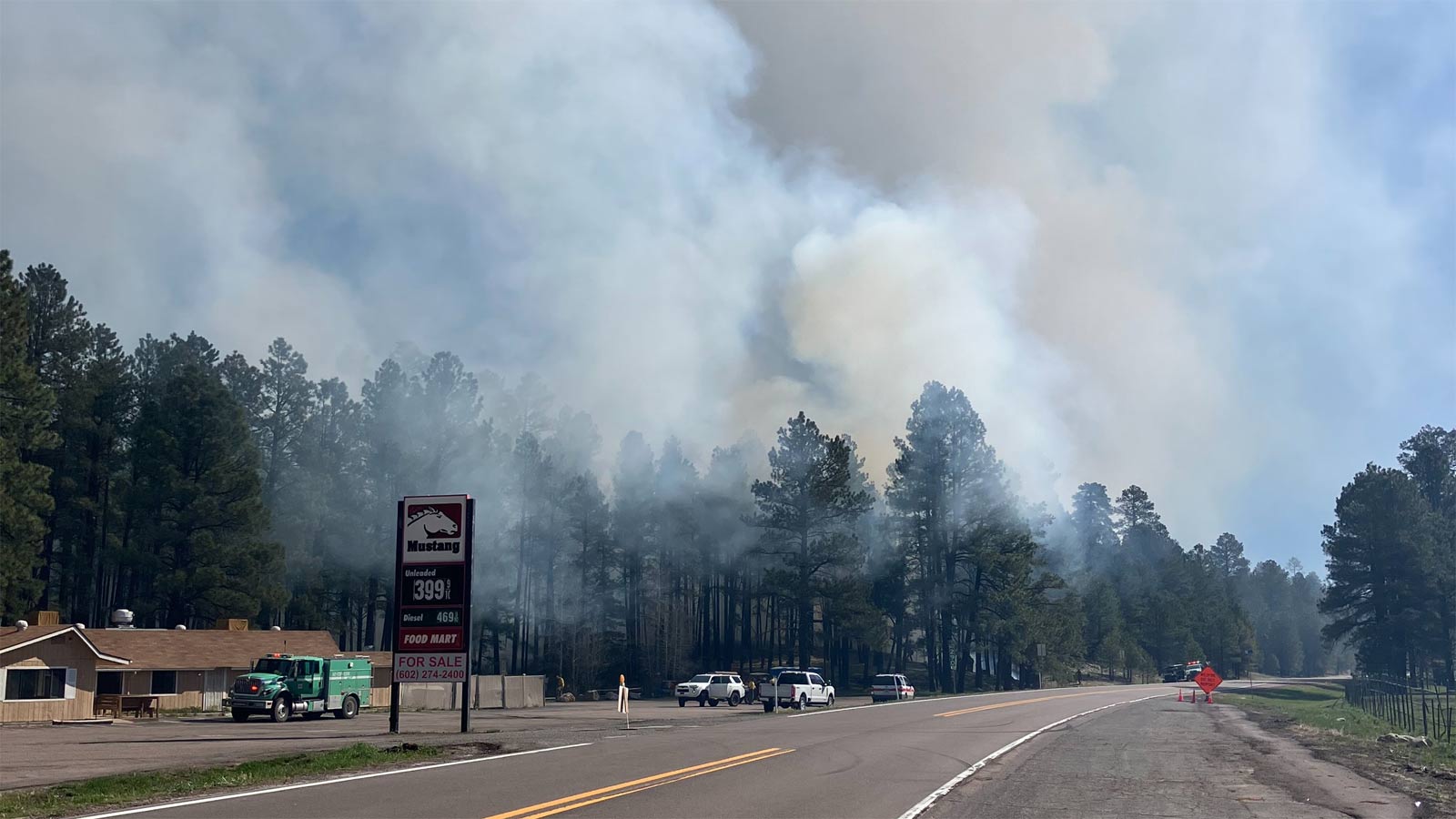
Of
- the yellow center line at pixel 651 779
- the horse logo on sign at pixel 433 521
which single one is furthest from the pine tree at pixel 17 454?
the yellow center line at pixel 651 779

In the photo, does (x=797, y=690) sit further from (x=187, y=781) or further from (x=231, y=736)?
(x=187, y=781)

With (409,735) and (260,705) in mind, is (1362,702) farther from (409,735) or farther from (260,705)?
(260,705)

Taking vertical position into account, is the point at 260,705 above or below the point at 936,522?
below

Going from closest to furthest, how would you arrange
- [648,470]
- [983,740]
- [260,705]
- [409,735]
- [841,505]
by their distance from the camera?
[983,740] → [409,735] → [260,705] → [841,505] → [648,470]

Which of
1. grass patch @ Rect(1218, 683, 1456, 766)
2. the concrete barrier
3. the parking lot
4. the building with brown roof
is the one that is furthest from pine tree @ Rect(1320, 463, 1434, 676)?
the building with brown roof

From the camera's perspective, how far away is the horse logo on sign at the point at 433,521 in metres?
29.1

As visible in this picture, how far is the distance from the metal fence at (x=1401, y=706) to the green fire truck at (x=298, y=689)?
3605 cm

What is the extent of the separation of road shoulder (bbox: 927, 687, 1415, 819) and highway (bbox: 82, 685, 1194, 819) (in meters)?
1.00

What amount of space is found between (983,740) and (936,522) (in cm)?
5127

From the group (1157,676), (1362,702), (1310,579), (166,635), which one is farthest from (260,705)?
(1310,579)

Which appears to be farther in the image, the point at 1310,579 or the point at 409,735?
the point at 1310,579

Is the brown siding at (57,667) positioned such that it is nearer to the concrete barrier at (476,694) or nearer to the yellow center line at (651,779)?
the concrete barrier at (476,694)

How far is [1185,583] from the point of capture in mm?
112125

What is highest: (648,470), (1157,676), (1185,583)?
(648,470)
